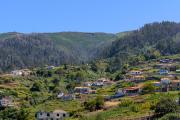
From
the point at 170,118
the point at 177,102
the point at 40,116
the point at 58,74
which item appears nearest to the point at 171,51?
the point at 58,74

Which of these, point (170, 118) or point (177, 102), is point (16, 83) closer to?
point (177, 102)

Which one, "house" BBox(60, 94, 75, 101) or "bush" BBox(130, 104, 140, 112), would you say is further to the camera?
"house" BBox(60, 94, 75, 101)

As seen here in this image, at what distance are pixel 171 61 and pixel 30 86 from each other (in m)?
35.7

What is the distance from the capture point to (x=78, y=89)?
93250 mm

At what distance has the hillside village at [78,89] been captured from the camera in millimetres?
66000

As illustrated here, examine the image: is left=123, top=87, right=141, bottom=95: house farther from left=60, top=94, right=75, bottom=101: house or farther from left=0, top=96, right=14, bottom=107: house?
left=0, top=96, right=14, bottom=107: house

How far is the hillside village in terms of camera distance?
66000mm

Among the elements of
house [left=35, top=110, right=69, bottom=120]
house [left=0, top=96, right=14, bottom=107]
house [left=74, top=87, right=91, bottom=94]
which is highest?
house [left=74, top=87, right=91, bottom=94]

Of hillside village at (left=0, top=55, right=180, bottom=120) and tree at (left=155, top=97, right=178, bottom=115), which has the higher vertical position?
tree at (left=155, top=97, right=178, bottom=115)

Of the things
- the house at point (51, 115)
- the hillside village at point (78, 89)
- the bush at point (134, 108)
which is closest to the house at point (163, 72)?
the hillside village at point (78, 89)

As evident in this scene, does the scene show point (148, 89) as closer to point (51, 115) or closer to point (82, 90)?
point (51, 115)

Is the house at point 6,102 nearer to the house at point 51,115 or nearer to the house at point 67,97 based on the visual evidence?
the house at point 67,97

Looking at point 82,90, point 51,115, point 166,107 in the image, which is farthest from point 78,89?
point 166,107

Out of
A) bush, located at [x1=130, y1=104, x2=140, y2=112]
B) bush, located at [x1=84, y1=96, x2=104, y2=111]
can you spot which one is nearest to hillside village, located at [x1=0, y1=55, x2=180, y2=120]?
bush, located at [x1=84, y1=96, x2=104, y2=111]
